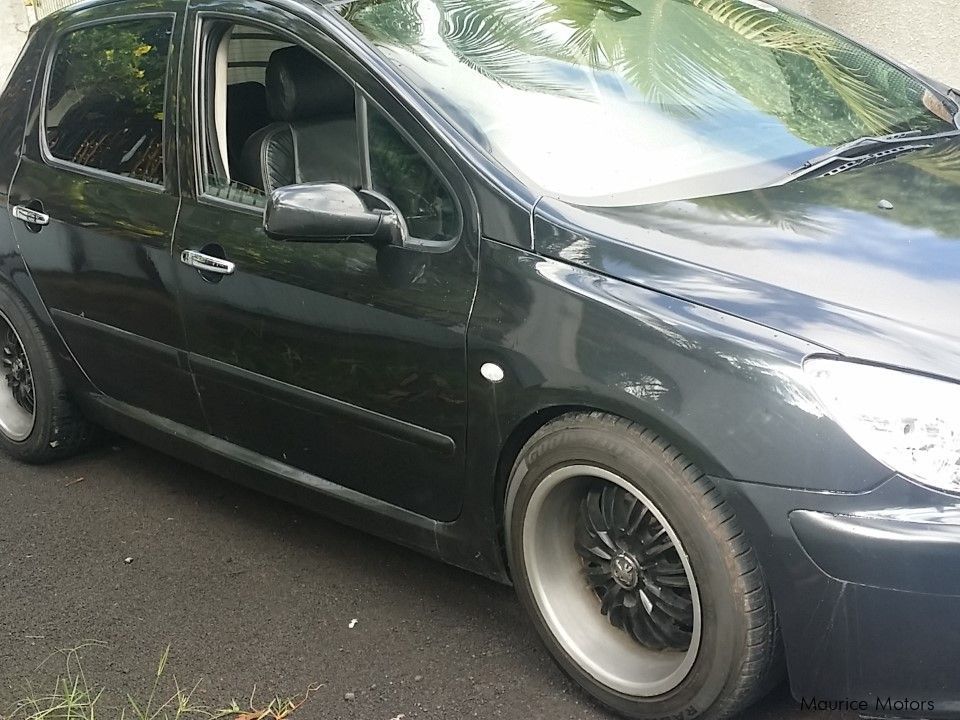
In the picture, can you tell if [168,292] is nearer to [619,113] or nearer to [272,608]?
[272,608]

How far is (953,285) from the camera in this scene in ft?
7.25

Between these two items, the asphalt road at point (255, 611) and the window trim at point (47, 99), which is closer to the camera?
the asphalt road at point (255, 611)

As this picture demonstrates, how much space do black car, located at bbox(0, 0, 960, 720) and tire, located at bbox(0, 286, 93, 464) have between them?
0.14m

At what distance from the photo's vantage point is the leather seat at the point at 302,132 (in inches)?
120

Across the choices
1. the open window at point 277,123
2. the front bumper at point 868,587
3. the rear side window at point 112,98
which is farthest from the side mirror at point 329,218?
the front bumper at point 868,587

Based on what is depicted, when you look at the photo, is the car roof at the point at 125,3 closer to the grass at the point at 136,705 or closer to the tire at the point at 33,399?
the tire at the point at 33,399

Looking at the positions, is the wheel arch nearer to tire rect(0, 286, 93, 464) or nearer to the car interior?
the car interior

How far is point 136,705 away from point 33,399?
1.80m

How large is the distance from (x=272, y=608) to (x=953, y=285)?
2003 mm

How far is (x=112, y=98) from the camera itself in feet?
12.1

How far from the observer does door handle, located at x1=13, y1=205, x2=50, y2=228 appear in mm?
3793

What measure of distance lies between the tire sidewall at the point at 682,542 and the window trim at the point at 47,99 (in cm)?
156

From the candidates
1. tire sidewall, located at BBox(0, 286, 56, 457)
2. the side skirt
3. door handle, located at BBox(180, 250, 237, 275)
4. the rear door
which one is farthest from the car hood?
tire sidewall, located at BBox(0, 286, 56, 457)

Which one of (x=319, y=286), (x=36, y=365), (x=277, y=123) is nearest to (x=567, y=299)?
(x=319, y=286)
